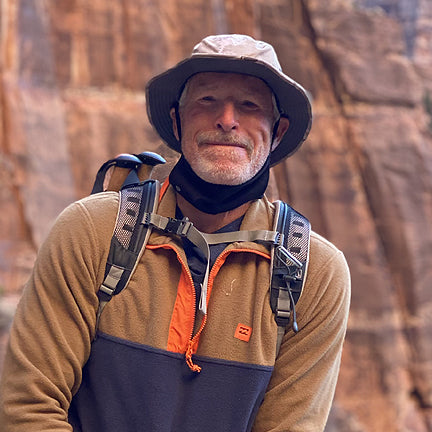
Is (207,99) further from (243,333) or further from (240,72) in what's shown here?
(243,333)

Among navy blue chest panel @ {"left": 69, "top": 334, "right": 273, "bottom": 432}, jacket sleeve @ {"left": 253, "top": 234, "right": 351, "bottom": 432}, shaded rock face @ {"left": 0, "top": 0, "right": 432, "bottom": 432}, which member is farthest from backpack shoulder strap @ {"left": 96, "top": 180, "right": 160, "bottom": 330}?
shaded rock face @ {"left": 0, "top": 0, "right": 432, "bottom": 432}

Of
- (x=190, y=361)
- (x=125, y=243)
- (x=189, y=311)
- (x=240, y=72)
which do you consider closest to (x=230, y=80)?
(x=240, y=72)

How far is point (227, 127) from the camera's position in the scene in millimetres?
1877

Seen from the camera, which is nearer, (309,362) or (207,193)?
(309,362)

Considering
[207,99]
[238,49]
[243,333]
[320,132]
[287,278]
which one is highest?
[238,49]

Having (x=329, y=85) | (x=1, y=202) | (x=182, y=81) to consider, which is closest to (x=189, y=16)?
(x=329, y=85)

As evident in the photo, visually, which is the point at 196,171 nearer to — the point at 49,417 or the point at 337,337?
the point at 337,337

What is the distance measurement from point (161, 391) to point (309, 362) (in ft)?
1.35

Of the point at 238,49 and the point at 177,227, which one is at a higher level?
the point at 238,49

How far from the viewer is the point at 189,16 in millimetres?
11703

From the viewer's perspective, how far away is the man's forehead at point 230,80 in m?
1.92

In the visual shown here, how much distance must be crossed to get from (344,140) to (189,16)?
137 inches

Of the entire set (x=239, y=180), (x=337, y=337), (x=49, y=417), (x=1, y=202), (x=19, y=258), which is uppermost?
(x=239, y=180)

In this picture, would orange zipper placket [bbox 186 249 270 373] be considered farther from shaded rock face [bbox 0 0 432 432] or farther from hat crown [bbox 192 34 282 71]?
shaded rock face [bbox 0 0 432 432]
